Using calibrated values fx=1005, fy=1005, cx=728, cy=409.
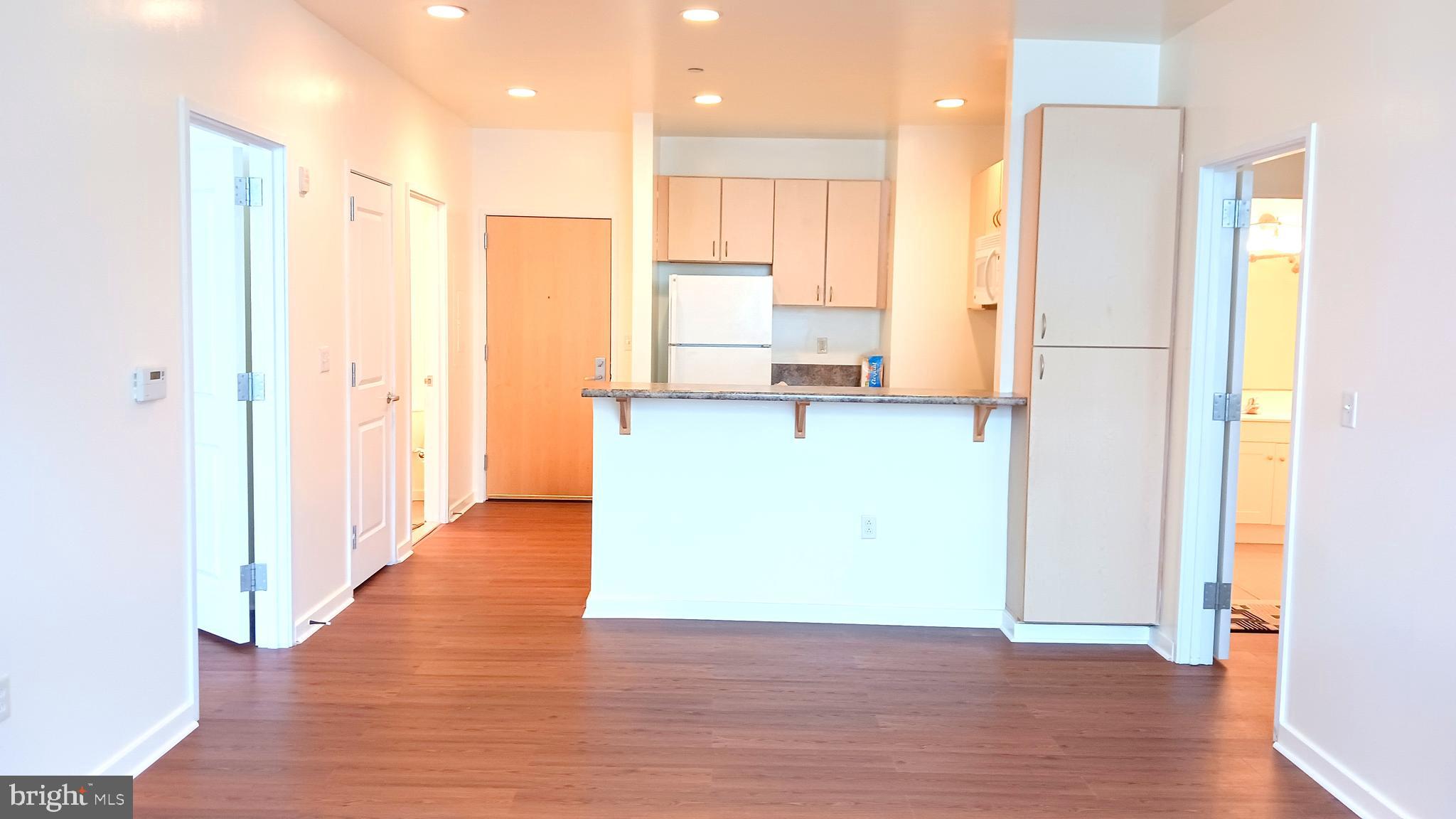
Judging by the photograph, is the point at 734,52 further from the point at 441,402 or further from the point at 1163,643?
the point at 1163,643

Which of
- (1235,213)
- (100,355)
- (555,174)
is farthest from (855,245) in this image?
(100,355)

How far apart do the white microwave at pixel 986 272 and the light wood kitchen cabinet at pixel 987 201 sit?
70 millimetres

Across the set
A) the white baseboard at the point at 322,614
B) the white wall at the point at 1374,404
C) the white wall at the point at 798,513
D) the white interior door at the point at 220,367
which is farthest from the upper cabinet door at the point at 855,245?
the white interior door at the point at 220,367

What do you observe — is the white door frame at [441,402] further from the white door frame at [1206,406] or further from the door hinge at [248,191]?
the white door frame at [1206,406]

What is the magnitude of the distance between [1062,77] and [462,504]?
4365 mm

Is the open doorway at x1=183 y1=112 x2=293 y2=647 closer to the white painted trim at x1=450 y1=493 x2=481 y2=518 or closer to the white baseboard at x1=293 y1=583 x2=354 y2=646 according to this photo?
the white baseboard at x1=293 y1=583 x2=354 y2=646

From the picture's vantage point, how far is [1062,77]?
4066 millimetres

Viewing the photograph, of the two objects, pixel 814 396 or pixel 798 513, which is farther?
pixel 798 513

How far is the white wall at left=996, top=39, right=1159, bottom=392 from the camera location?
4.05 meters

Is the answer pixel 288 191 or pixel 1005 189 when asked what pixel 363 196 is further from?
pixel 1005 189

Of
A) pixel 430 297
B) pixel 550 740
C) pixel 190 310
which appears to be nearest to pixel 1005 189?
pixel 550 740

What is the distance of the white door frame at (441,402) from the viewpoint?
594 cm

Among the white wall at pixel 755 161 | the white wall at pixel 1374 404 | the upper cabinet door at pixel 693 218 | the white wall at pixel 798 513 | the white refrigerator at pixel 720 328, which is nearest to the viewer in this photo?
the white wall at pixel 1374 404

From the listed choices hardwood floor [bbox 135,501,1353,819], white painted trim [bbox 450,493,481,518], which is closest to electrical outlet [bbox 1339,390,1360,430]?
hardwood floor [bbox 135,501,1353,819]
